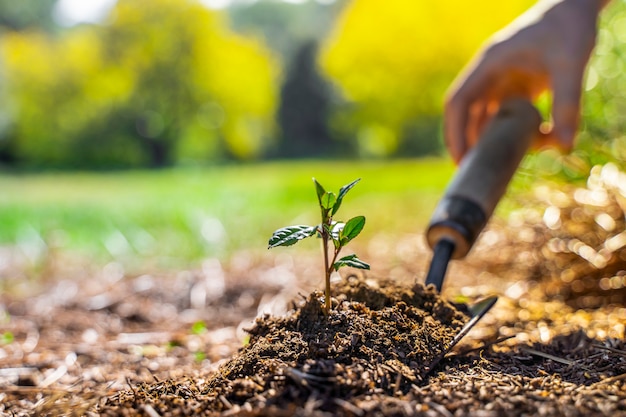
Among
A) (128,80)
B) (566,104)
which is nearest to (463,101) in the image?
(566,104)

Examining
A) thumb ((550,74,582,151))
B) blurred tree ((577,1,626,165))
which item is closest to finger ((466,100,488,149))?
thumb ((550,74,582,151))

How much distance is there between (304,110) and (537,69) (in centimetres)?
2729

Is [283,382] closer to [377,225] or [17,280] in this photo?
[17,280]

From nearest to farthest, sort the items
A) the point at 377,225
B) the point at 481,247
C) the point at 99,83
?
the point at 481,247 → the point at 377,225 → the point at 99,83

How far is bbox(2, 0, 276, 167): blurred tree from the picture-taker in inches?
866

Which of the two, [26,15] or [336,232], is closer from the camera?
[336,232]

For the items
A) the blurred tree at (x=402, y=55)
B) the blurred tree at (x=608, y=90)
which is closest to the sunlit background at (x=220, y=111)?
the blurred tree at (x=402, y=55)

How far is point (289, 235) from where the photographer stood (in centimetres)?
115

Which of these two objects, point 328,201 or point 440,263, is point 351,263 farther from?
point 440,263

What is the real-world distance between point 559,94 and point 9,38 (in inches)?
1041

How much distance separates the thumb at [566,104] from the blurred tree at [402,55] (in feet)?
41.9

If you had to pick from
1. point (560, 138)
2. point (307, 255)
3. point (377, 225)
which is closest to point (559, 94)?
point (560, 138)

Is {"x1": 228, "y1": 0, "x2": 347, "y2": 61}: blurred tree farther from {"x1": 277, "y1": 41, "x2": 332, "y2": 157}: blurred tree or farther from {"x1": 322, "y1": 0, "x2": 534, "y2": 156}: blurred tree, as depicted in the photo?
{"x1": 322, "y1": 0, "x2": 534, "y2": 156}: blurred tree

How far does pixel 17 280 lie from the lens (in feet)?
12.1
